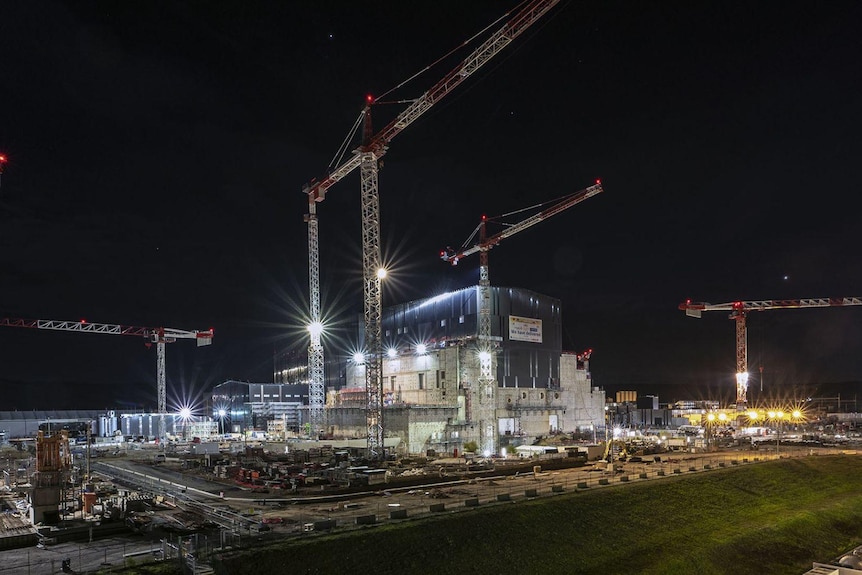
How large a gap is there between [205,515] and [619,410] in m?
125

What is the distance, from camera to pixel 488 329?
295 feet

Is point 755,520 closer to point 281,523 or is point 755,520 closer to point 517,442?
point 281,523

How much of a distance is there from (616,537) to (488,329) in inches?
2137

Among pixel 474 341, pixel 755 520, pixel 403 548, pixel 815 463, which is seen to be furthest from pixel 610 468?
pixel 474 341

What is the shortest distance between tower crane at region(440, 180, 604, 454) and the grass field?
38.5m

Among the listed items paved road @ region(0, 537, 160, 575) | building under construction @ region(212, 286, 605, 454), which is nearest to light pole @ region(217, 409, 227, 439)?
building under construction @ region(212, 286, 605, 454)

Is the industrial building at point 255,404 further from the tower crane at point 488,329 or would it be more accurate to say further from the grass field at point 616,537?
the grass field at point 616,537

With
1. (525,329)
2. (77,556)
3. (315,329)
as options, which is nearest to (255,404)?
(315,329)

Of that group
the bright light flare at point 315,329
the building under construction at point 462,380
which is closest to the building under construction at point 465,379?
the building under construction at point 462,380

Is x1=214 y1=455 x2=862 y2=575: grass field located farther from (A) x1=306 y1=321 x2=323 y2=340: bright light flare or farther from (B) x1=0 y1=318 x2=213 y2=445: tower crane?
(B) x1=0 y1=318 x2=213 y2=445: tower crane

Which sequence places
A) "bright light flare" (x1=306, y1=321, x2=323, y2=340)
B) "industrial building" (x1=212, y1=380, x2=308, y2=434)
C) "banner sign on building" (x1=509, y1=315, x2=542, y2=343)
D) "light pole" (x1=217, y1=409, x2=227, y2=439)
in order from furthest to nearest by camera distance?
"industrial building" (x1=212, y1=380, x2=308, y2=434), "light pole" (x1=217, y1=409, x2=227, y2=439), "banner sign on building" (x1=509, y1=315, x2=542, y2=343), "bright light flare" (x1=306, y1=321, x2=323, y2=340)

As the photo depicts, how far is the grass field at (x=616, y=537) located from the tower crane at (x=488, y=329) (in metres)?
38.5

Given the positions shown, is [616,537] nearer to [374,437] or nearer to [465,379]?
[374,437]

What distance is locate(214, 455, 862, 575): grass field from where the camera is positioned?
27.7 metres
